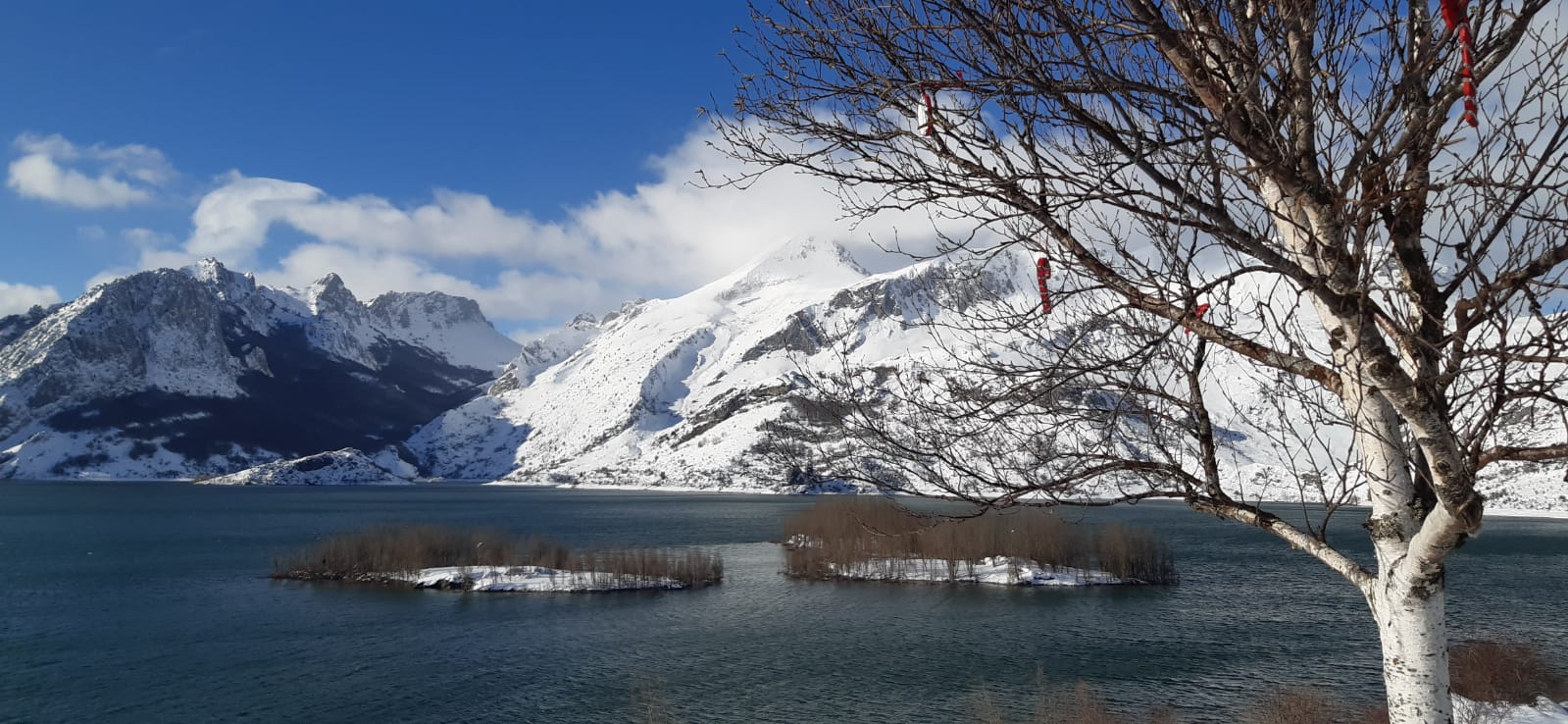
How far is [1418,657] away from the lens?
15.8ft

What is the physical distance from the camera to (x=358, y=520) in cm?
10538

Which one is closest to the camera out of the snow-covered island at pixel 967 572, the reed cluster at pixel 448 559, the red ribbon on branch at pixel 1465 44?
the red ribbon on branch at pixel 1465 44

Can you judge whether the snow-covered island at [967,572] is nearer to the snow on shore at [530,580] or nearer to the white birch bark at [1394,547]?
the snow on shore at [530,580]

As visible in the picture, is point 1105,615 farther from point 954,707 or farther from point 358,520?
point 358,520

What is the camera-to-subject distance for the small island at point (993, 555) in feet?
184

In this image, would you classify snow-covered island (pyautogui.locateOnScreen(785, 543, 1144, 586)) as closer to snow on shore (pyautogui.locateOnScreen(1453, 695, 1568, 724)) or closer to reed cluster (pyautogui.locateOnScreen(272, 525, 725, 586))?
reed cluster (pyautogui.locateOnScreen(272, 525, 725, 586))

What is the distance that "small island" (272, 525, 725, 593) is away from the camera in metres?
53.8

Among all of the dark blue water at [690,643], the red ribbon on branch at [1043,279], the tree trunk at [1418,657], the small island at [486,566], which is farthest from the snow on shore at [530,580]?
the tree trunk at [1418,657]

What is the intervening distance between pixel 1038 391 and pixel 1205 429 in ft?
4.45

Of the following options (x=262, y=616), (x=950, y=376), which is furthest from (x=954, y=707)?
(x=262, y=616)

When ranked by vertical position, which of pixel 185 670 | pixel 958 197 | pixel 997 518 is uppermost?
pixel 958 197

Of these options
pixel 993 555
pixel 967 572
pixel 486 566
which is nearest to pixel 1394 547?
pixel 967 572

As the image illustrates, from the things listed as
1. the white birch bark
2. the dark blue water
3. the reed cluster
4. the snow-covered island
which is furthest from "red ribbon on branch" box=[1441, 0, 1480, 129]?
the snow-covered island

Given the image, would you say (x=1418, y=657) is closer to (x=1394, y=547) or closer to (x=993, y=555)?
(x=1394, y=547)
